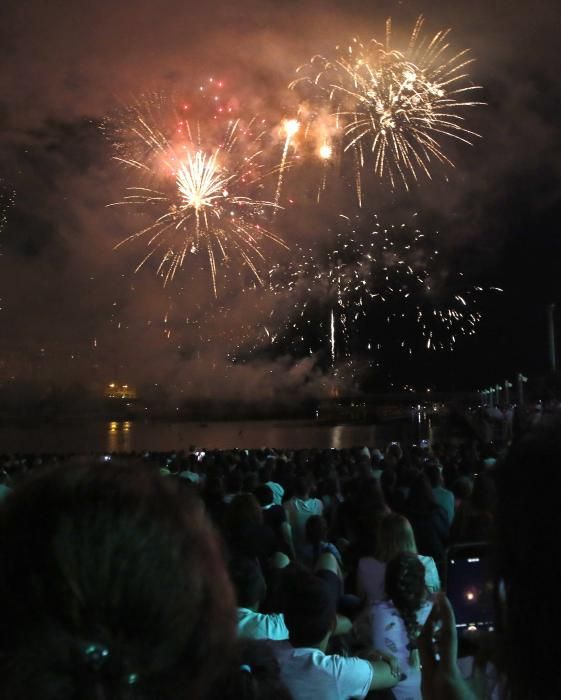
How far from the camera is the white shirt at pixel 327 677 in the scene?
8.41ft

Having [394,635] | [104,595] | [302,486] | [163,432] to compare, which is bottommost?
[394,635]

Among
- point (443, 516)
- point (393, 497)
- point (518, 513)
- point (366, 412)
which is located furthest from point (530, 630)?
point (366, 412)

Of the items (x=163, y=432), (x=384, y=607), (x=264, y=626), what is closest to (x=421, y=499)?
(x=384, y=607)

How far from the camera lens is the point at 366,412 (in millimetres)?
73188

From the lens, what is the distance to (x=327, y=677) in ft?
8.47

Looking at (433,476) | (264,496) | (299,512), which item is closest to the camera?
(299,512)

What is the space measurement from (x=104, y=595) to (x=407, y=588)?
2.24 metres

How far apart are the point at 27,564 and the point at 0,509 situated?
119 millimetres

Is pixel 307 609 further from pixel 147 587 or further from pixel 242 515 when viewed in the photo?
pixel 242 515

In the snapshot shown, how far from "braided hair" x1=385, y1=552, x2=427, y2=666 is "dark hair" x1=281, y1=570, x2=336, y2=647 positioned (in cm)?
35

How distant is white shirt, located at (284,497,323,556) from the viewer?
6.87 meters

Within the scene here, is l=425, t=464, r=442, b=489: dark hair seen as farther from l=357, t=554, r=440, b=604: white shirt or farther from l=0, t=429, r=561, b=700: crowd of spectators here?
l=0, t=429, r=561, b=700: crowd of spectators

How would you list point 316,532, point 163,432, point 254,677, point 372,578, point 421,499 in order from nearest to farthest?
point 254,677, point 372,578, point 316,532, point 421,499, point 163,432

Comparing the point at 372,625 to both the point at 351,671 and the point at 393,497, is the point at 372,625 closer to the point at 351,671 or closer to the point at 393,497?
the point at 351,671
